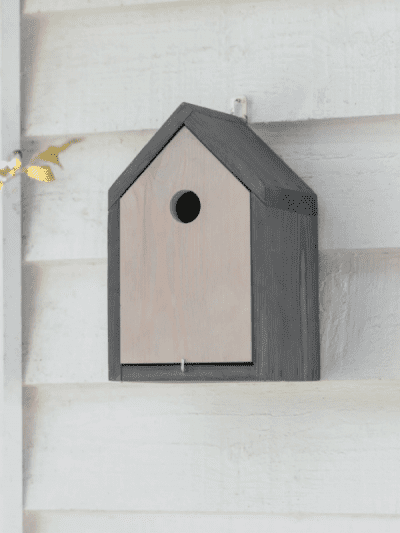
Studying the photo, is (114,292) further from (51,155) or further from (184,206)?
(51,155)

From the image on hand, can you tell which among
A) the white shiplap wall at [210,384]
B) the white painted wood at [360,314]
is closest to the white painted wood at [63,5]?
the white shiplap wall at [210,384]

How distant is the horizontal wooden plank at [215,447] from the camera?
1188mm

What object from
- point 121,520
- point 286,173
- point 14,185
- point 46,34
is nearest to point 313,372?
point 286,173

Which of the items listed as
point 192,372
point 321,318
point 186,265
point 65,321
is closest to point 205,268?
point 186,265

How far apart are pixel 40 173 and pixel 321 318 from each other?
50 centimetres

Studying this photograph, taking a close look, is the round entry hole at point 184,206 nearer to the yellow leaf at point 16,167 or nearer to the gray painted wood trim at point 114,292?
the gray painted wood trim at point 114,292

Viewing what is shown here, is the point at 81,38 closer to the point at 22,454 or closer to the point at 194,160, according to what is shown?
the point at 194,160

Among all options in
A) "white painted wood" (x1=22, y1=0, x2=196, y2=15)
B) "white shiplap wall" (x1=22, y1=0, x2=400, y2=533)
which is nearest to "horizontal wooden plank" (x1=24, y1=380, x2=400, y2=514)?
"white shiplap wall" (x1=22, y1=0, x2=400, y2=533)

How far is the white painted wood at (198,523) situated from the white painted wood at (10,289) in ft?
0.19

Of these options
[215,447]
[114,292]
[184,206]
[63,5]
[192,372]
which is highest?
[63,5]

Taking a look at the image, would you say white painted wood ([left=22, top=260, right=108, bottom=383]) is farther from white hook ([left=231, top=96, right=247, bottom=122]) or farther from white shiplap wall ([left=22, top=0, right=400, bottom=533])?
white hook ([left=231, top=96, right=247, bottom=122])

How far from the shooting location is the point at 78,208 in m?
1.30

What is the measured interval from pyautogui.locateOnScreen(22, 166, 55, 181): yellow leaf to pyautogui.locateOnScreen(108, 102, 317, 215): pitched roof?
20 centimetres

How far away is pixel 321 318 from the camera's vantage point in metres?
1.20
